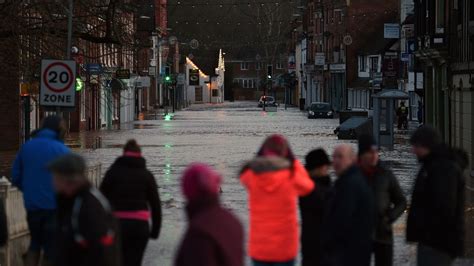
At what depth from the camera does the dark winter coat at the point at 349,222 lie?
8562mm

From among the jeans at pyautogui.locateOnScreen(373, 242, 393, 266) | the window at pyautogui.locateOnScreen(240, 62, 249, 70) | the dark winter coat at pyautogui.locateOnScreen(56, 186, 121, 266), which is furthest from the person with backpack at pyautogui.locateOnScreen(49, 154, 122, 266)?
the window at pyautogui.locateOnScreen(240, 62, 249, 70)

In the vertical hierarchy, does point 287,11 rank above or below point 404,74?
above

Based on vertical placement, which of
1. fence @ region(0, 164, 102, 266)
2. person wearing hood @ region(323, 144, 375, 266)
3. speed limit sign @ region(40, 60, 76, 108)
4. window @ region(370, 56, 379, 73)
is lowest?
fence @ region(0, 164, 102, 266)

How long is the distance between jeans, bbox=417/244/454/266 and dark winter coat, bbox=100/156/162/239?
2565mm

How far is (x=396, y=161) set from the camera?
1300 inches

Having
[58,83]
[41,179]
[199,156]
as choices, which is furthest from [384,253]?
[199,156]

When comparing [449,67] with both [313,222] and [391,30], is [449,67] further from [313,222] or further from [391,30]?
[391,30]

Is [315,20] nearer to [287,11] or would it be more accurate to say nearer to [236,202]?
[287,11]

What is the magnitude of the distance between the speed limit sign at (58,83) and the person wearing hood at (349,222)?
9110mm

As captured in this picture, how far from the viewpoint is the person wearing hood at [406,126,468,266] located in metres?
9.38

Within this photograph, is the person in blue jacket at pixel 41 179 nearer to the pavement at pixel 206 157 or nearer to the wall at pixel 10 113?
the pavement at pixel 206 157

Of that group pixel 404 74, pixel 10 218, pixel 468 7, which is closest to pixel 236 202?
pixel 10 218

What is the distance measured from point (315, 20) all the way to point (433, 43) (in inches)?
3172

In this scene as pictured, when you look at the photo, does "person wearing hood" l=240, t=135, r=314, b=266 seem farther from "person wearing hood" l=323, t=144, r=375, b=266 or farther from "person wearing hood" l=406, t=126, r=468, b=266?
"person wearing hood" l=406, t=126, r=468, b=266
